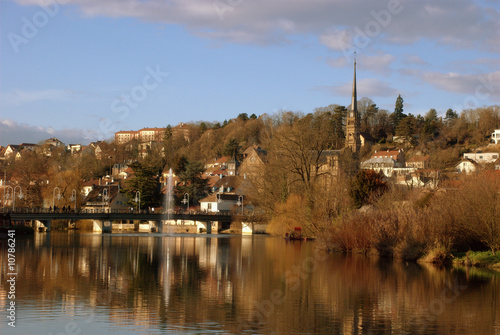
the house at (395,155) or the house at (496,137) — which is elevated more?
the house at (496,137)

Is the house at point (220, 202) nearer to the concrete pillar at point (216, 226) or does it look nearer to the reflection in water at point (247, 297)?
the concrete pillar at point (216, 226)

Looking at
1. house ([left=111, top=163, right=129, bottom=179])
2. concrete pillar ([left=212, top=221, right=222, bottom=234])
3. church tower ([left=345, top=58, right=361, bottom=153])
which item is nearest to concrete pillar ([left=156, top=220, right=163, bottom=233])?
concrete pillar ([left=212, top=221, right=222, bottom=234])

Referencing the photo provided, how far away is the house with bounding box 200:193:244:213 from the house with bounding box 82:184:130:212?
14505 mm

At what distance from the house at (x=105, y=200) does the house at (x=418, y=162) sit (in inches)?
2586

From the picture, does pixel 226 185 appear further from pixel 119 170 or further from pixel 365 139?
pixel 119 170

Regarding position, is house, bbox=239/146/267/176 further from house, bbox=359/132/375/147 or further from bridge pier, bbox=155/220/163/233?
house, bbox=359/132/375/147

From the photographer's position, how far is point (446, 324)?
20266mm

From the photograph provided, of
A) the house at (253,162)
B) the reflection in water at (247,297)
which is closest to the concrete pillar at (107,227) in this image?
the house at (253,162)

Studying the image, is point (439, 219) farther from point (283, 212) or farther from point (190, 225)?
point (190, 225)

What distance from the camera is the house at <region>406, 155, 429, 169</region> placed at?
137825mm

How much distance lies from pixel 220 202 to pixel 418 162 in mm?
56845

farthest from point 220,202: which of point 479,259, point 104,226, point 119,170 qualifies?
point 119,170

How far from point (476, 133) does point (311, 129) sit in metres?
103

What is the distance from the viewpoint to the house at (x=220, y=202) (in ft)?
340
